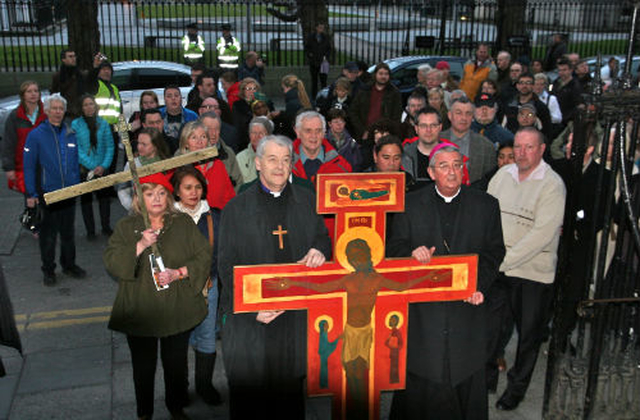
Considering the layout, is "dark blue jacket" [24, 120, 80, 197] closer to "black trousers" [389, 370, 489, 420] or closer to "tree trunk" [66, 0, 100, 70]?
Result: "black trousers" [389, 370, 489, 420]

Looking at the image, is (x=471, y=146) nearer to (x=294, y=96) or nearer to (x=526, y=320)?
(x=526, y=320)

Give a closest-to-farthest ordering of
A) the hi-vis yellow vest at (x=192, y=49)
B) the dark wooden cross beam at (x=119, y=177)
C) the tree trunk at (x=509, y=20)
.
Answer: the dark wooden cross beam at (x=119, y=177) → the hi-vis yellow vest at (x=192, y=49) → the tree trunk at (x=509, y=20)

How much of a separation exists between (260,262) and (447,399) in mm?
1438

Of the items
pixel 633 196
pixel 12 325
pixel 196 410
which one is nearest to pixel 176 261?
pixel 196 410

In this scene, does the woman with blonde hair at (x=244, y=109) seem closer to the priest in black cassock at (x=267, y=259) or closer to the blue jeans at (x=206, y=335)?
the blue jeans at (x=206, y=335)

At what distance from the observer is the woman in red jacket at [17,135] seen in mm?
7824

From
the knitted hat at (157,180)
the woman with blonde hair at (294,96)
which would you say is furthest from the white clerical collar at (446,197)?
the woman with blonde hair at (294,96)

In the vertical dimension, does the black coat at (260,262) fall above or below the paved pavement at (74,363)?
above

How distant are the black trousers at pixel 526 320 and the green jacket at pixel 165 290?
218 cm

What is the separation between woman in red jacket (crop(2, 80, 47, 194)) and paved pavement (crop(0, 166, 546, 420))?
3.18ft

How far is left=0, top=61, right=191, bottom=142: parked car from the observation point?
13336 millimetres

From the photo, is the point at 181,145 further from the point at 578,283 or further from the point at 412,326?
the point at 578,283

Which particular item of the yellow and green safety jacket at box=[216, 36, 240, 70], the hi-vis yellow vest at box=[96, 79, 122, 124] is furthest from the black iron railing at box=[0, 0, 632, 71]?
the hi-vis yellow vest at box=[96, 79, 122, 124]

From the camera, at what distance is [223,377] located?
554cm
